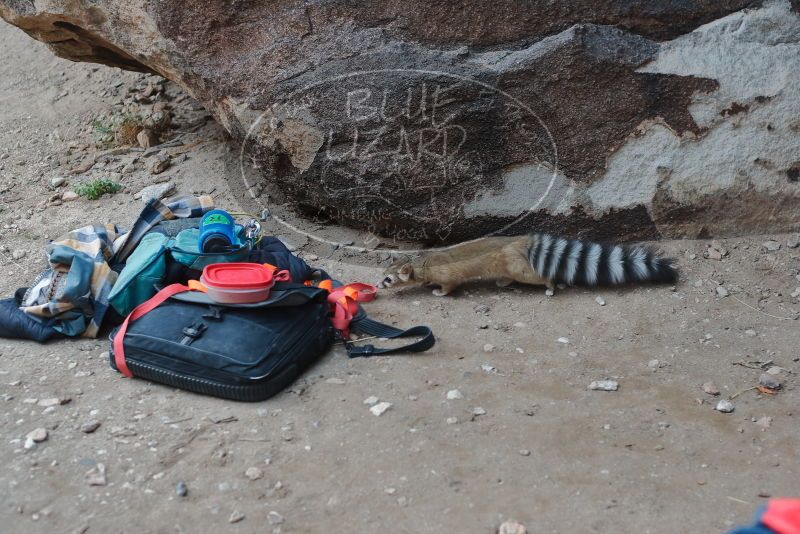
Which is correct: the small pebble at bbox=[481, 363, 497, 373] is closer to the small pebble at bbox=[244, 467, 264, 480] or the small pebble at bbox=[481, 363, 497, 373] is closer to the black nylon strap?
the black nylon strap

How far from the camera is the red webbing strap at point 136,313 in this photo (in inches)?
143

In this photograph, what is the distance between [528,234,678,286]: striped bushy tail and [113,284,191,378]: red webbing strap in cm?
186

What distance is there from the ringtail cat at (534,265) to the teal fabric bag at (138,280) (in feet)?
3.97

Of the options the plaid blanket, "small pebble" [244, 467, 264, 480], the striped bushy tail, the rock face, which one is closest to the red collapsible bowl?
the plaid blanket

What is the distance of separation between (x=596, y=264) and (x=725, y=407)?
1.17 metres

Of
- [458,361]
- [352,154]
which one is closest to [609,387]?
[458,361]

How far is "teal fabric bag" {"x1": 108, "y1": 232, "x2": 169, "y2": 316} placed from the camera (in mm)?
3979

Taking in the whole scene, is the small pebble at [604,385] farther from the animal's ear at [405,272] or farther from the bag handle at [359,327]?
the animal's ear at [405,272]

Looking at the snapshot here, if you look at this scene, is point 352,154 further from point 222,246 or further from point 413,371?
point 413,371

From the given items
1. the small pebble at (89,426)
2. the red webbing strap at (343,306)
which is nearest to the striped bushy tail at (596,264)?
the red webbing strap at (343,306)

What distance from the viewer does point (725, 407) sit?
11.1 ft

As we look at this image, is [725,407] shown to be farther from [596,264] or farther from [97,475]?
[97,475]

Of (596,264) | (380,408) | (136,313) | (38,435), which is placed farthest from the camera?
(596,264)

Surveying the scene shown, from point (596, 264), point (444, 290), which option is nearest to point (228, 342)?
point (444, 290)
